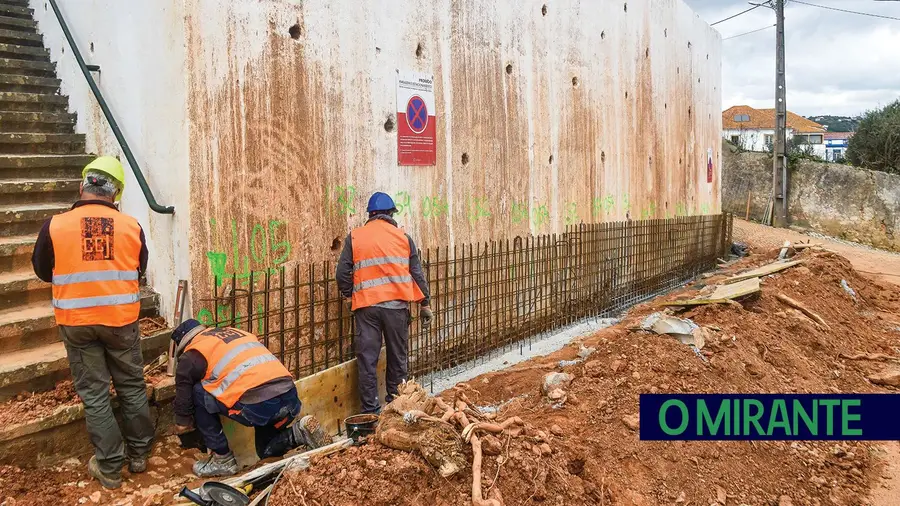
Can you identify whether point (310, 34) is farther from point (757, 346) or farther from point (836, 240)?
point (836, 240)

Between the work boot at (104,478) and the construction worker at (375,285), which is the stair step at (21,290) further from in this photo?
the construction worker at (375,285)

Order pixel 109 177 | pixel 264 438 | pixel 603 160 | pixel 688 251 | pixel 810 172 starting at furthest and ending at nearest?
pixel 810 172 < pixel 688 251 < pixel 603 160 < pixel 264 438 < pixel 109 177

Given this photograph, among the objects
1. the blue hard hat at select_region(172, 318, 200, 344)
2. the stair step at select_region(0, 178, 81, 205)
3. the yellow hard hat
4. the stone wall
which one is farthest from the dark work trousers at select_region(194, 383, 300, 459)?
the stone wall

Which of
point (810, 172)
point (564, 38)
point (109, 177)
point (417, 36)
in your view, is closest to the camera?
point (109, 177)

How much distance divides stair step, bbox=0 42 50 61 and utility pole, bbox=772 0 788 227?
20635mm

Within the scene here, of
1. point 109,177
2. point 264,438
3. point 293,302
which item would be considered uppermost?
point 109,177

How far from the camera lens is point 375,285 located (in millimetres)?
→ 5020

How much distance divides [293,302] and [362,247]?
691 mm

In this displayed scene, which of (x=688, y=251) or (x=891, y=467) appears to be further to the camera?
(x=688, y=251)

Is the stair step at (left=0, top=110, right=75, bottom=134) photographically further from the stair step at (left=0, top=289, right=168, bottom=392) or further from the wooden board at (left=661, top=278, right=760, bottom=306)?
the wooden board at (left=661, top=278, right=760, bottom=306)

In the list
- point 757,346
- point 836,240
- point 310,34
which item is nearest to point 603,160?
point 757,346

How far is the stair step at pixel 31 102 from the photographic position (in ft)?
18.8

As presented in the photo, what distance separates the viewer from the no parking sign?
→ 236 inches

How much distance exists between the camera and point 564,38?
28.2ft
